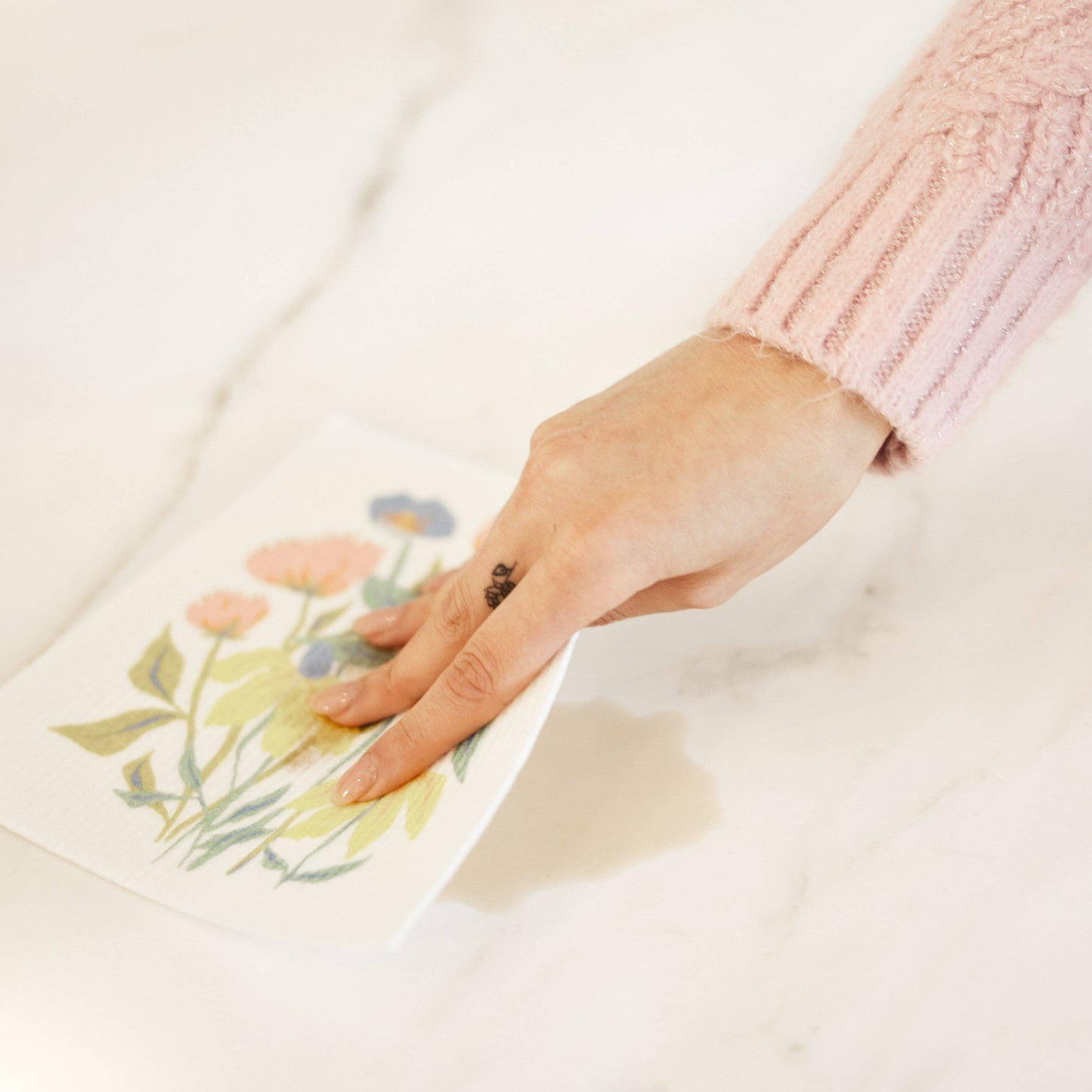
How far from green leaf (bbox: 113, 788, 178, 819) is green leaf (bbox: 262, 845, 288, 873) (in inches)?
3.2

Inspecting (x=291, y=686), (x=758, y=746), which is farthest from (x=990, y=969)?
(x=291, y=686)

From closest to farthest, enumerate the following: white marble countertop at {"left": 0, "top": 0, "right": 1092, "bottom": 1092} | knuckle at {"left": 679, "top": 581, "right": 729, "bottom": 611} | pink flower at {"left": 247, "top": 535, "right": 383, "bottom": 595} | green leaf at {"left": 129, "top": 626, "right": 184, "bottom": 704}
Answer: white marble countertop at {"left": 0, "top": 0, "right": 1092, "bottom": 1092} → knuckle at {"left": 679, "top": 581, "right": 729, "bottom": 611} → green leaf at {"left": 129, "top": 626, "right": 184, "bottom": 704} → pink flower at {"left": 247, "top": 535, "right": 383, "bottom": 595}

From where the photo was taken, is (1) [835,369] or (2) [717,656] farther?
(2) [717,656]

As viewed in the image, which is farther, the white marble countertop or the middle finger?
the middle finger

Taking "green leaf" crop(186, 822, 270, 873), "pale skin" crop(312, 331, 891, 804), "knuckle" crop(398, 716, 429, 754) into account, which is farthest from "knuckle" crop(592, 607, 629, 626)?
"green leaf" crop(186, 822, 270, 873)

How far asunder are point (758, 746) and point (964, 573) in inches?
8.7

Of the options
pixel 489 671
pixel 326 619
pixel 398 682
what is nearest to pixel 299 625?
pixel 326 619

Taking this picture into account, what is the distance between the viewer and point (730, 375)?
586 millimetres

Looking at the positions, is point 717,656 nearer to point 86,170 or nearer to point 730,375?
point 730,375

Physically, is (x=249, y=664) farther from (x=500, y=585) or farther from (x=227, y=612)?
(x=500, y=585)

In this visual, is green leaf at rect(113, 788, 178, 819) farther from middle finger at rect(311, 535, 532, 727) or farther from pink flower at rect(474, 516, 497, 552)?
pink flower at rect(474, 516, 497, 552)

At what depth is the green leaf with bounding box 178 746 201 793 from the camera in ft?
2.10

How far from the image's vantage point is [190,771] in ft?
2.13

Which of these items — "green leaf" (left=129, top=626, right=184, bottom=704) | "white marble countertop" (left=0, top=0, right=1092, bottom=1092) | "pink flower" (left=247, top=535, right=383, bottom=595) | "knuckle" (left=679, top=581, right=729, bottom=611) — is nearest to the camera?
"white marble countertop" (left=0, top=0, right=1092, bottom=1092)
